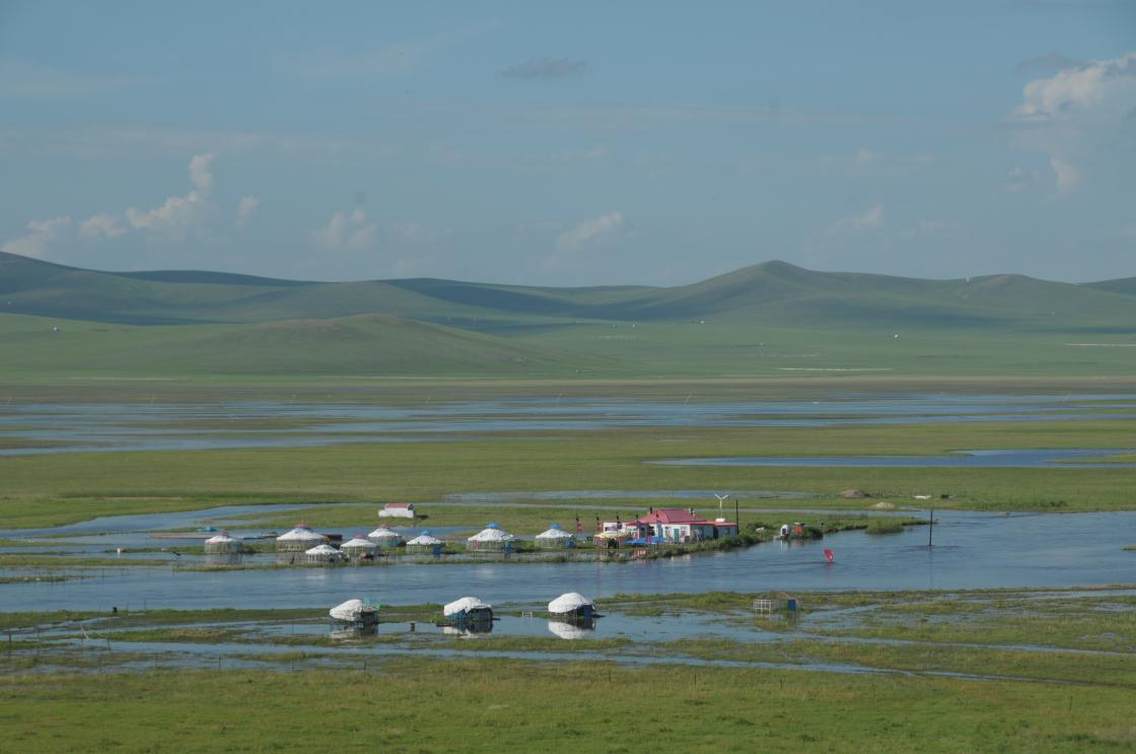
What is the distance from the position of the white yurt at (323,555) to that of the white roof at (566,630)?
79.0ft

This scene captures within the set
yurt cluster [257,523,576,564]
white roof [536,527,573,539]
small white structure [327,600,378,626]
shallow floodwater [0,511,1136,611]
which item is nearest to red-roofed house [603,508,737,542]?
shallow floodwater [0,511,1136,611]

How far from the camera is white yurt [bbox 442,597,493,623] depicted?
7512 centimetres

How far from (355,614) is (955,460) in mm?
94443

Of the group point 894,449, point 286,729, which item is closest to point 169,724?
point 286,729

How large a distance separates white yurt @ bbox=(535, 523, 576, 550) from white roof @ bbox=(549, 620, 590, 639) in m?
25.0

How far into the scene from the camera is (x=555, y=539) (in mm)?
101625

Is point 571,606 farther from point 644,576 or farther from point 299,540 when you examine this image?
point 299,540

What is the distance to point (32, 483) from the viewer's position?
459 feet

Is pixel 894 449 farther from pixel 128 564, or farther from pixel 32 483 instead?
pixel 128 564

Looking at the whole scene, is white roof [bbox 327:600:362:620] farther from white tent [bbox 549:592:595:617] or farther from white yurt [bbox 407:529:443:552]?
white yurt [bbox 407:529:443:552]

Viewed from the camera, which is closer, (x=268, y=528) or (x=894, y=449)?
(x=268, y=528)

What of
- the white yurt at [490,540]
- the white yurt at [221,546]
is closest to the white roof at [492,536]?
the white yurt at [490,540]

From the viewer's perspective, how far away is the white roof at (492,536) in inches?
3952

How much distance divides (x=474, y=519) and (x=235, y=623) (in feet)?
132
